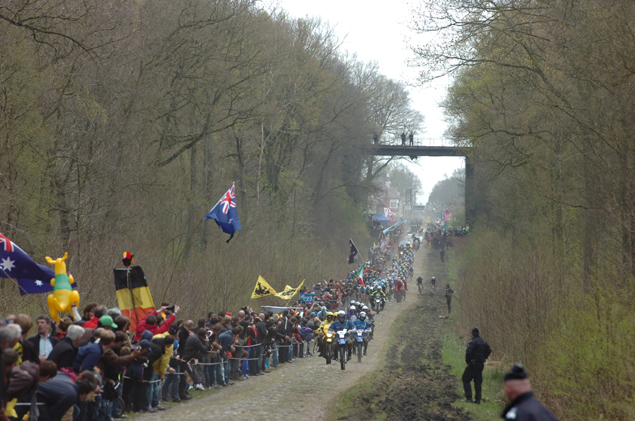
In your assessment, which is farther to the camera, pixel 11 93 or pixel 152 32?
pixel 152 32

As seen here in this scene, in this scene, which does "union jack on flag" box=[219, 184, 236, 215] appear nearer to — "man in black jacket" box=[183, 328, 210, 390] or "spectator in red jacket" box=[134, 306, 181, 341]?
"man in black jacket" box=[183, 328, 210, 390]

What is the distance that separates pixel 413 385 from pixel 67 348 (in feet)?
38.2

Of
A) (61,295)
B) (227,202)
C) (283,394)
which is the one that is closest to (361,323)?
(227,202)

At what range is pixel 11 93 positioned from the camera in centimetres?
1947

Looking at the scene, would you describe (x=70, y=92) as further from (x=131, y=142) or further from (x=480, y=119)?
(x=480, y=119)

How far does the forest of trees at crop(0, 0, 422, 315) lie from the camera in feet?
65.8

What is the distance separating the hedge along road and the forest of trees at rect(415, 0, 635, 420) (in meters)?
4.56

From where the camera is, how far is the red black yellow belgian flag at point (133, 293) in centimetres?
1516

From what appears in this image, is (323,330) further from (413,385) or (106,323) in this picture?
(106,323)

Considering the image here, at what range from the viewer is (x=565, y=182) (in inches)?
1039

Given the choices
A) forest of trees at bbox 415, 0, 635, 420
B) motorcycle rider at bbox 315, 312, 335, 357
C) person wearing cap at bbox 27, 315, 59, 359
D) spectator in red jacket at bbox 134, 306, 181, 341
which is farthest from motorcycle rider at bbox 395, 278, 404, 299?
person wearing cap at bbox 27, 315, 59, 359

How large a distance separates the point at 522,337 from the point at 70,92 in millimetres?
14306

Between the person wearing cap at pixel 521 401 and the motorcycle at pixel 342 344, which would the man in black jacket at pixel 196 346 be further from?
the person wearing cap at pixel 521 401

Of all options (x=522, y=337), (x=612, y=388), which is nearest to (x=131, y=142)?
(x=522, y=337)
